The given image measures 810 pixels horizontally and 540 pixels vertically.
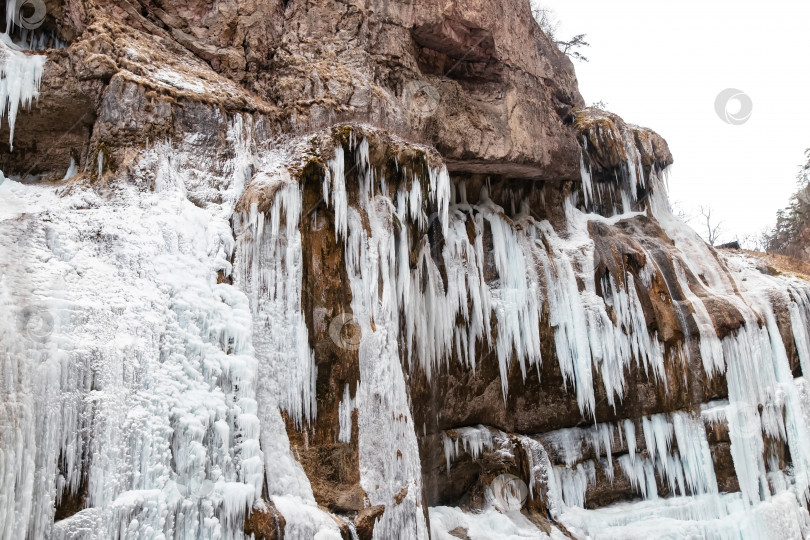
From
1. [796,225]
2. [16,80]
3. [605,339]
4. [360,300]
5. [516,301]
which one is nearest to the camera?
[16,80]

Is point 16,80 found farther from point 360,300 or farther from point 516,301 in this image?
point 516,301

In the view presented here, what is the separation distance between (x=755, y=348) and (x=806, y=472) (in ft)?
6.94

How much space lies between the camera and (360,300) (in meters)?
6.67

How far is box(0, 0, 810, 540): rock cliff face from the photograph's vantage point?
15.6 ft

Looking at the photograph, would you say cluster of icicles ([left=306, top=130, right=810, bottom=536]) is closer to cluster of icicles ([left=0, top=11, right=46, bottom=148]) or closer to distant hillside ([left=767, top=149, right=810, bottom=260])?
cluster of icicles ([left=0, top=11, right=46, bottom=148])

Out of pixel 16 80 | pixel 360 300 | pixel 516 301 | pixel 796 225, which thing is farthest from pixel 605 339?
pixel 796 225

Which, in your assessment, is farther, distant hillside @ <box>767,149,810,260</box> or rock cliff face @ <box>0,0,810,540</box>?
distant hillside @ <box>767,149,810,260</box>

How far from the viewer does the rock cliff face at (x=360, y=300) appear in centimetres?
475

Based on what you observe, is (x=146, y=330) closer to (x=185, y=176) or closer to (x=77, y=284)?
(x=77, y=284)

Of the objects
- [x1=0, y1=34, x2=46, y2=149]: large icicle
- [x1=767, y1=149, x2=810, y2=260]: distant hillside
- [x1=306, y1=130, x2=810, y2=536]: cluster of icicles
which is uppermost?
[x1=767, y1=149, x2=810, y2=260]: distant hillside

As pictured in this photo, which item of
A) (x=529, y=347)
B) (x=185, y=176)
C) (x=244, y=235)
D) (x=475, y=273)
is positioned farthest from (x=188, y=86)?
(x=529, y=347)

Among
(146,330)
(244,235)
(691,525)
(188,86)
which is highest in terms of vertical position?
(188,86)

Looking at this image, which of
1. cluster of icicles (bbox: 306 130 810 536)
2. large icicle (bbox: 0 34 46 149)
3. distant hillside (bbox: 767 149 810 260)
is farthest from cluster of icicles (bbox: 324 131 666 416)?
distant hillside (bbox: 767 149 810 260)

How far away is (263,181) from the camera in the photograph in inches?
252
